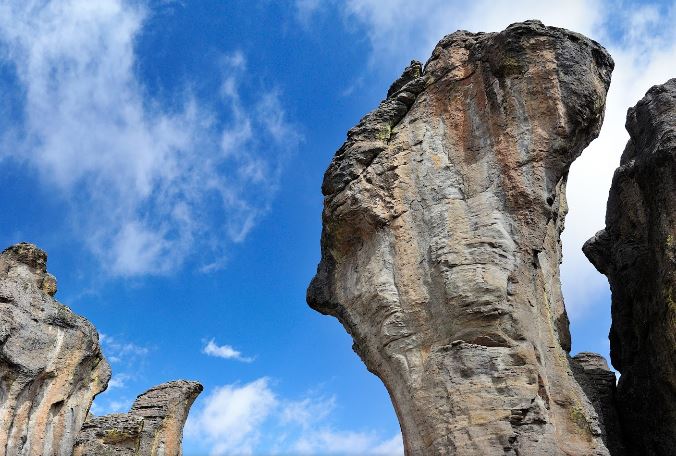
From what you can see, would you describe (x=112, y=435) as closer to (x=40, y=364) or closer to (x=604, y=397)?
(x=40, y=364)

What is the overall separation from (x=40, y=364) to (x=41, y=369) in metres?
0.10

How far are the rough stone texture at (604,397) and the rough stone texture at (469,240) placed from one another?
52.8 inches

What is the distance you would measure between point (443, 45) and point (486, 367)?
546cm

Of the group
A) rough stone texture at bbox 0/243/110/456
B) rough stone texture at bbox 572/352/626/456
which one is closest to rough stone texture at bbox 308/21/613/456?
rough stone texture at bbox 572/352/626/456

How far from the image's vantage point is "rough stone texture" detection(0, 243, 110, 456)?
1304 centimetres

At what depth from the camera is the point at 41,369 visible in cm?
1341

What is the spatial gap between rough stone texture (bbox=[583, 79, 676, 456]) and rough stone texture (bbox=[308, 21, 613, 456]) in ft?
4.65

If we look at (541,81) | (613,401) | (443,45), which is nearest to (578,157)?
(541,81)

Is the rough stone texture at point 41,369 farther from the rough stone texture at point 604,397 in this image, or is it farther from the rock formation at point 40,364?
the rough stone texture at point 604,397

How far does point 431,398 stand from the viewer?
9.12m

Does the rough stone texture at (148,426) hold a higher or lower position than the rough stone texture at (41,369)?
higher

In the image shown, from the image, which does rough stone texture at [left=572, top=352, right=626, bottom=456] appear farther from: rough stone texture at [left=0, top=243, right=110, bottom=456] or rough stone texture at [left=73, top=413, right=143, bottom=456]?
rough stone texture at [left=73, top=413, right=143, bottom=456]

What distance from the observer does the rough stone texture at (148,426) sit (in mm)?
19422

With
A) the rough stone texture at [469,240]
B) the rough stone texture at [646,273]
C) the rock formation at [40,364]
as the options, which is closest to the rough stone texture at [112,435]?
the rock formation at [40,364]
